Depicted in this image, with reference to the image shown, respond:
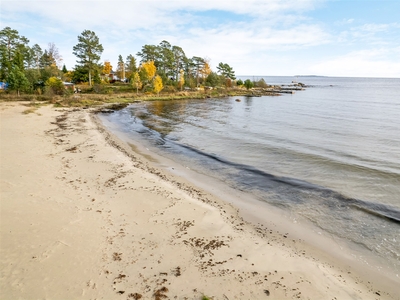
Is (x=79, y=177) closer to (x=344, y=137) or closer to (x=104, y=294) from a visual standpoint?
(x=104, y=294)

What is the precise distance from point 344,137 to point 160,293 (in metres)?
27.0

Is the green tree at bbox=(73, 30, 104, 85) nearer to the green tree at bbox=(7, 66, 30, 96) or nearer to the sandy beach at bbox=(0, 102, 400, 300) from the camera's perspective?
the green tree at bbox=(7, 66, 30, 96)

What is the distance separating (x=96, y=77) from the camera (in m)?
72.2

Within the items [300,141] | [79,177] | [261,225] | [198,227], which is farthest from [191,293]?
[300,141]

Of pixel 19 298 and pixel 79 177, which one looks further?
pixel 79 177

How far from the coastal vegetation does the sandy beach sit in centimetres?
4207

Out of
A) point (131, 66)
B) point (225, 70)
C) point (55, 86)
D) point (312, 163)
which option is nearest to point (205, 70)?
point (225, 70)

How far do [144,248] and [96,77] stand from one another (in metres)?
74.3

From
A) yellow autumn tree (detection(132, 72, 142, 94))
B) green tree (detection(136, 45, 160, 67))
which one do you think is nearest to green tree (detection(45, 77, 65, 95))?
yellow autumn tree (detection(132, 72, 142, 94))

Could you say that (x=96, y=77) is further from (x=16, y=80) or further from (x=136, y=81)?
(x=16, y=80)

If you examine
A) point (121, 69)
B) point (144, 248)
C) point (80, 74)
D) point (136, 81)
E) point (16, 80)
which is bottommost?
point (144, 248)

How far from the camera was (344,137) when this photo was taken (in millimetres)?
26875

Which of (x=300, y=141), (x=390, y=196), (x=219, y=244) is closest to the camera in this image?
(x=219, y=244)

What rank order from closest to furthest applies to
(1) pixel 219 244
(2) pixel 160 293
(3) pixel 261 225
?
(2) pixel 160 293 → (1) pixel 219 244 → (3) pixel 261 225
